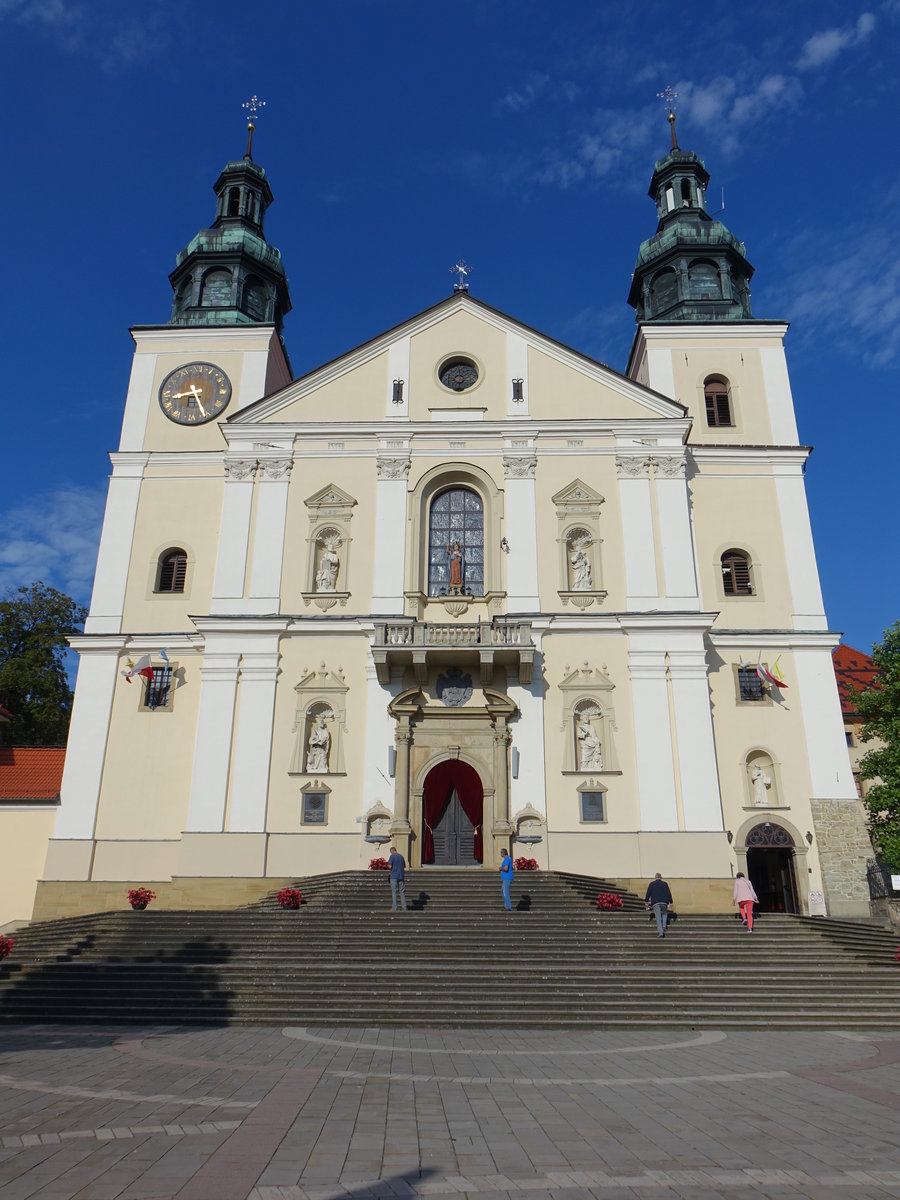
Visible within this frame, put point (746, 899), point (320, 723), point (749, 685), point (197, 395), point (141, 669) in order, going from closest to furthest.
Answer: point (746, 899), point (320, 723), point (749, 685), point (141, 669), point (197, 395)

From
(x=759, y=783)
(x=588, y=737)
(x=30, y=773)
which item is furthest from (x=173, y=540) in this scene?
(x=759, y=783)

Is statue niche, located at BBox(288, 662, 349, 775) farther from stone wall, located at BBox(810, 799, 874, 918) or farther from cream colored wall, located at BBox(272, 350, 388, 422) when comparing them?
stone wall, located at BBox(810, 799, 874, 918)

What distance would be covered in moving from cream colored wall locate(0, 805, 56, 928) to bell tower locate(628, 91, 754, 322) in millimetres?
23155

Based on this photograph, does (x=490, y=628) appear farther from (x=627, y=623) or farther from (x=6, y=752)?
(x=6, y=752)

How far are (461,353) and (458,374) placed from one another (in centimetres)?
61

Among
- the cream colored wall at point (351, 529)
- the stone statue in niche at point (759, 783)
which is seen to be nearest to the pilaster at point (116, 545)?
the cream colored wall at point (351, 529)

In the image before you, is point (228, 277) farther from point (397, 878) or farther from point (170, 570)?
point (397, 878)

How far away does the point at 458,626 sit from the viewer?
2148 cm

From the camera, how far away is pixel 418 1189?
5.45m

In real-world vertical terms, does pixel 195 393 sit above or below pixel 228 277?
below

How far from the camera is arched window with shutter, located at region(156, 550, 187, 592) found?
79.8 ft

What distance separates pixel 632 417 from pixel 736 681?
7.95 metres

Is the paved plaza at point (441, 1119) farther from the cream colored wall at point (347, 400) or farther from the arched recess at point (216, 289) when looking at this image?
the arched recess at point (216, 289)

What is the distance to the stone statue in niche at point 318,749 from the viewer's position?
21.4m
